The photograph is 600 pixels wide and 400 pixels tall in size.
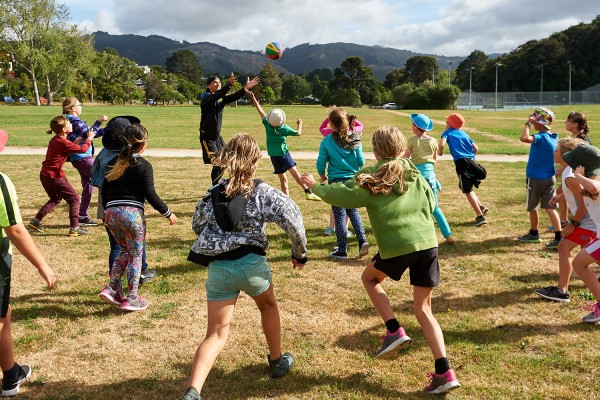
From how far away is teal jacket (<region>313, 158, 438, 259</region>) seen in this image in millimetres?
3773

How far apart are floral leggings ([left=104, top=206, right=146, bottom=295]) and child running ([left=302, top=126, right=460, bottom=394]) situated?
2.16 metres

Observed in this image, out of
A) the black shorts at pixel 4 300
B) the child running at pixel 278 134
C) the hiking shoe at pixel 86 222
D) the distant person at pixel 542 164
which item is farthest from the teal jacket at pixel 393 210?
the hiking shoe at pixel 86 222

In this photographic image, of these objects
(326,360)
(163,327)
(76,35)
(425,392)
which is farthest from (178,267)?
(76,35)

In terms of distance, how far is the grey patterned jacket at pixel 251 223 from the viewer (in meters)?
3.48

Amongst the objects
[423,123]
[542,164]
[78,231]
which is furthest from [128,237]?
[542,164]

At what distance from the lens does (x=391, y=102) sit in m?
106

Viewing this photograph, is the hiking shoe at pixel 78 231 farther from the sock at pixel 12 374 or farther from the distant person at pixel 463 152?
the distant person at pixel 463 152

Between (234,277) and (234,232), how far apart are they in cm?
32

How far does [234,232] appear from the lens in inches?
138

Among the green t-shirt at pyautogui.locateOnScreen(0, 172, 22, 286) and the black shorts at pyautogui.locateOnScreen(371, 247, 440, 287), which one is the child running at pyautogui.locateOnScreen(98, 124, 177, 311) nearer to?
the green t-shirt at pyautogui.locateOnScreen(0, 172, 22, 286)

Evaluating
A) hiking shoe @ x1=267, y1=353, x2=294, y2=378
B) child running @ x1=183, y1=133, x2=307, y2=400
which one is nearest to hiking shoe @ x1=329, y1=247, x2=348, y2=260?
hiking shoe @ x1=267, y1=353, x2=294, y2=378

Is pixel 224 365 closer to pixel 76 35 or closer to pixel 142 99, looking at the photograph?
pixel 76 35

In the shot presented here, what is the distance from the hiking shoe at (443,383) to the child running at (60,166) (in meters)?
6.36

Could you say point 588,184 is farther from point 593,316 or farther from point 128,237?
point 128,237
